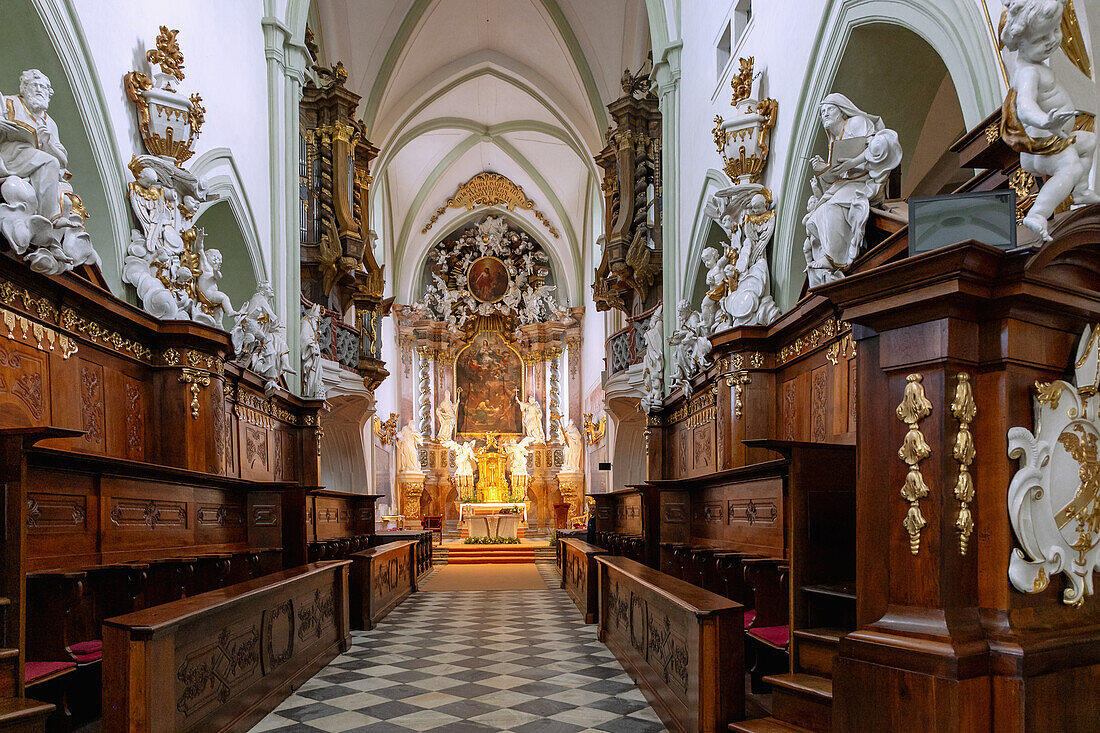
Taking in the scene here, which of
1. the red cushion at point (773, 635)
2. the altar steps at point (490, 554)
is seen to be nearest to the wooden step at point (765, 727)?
the red cushion at point (773, 635)

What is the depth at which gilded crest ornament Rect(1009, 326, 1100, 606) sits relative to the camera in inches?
98.6

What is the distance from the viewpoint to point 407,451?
2547 centimetres

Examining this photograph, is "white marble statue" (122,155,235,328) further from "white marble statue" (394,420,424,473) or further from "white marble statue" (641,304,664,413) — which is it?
"white marble statue" (394,420,424,473)

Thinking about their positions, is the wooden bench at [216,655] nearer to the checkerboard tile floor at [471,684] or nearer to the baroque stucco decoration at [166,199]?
the checkerboard tile floor at [471,684]

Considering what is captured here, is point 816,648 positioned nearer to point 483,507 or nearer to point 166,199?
point 166,199

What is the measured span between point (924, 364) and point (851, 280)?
364mm

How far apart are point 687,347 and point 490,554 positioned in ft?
33.3

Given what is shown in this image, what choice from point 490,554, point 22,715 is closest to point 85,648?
point 22,715

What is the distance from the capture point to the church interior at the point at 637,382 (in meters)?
2.60

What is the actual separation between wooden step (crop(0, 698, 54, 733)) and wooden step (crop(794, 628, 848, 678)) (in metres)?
2.82

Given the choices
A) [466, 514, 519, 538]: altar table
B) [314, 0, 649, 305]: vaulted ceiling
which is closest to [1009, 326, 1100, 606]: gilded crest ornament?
[314, 0, 649, 305]: vaulted ceiling

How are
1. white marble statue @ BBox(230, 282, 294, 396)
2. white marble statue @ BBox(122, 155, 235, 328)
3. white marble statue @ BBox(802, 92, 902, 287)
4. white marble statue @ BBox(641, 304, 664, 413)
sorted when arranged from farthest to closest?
white marble statue @ BBox(641, 304, 664, 413), white marble statue @ BBox(230, 282, 294, 396), white marble statue @ BBox(122, 155, 235, 328), white marble statue @ BBox(802, 92, 902, 287)

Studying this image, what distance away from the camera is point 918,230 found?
2793mm

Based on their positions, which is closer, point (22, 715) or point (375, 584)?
point (22, 715)
